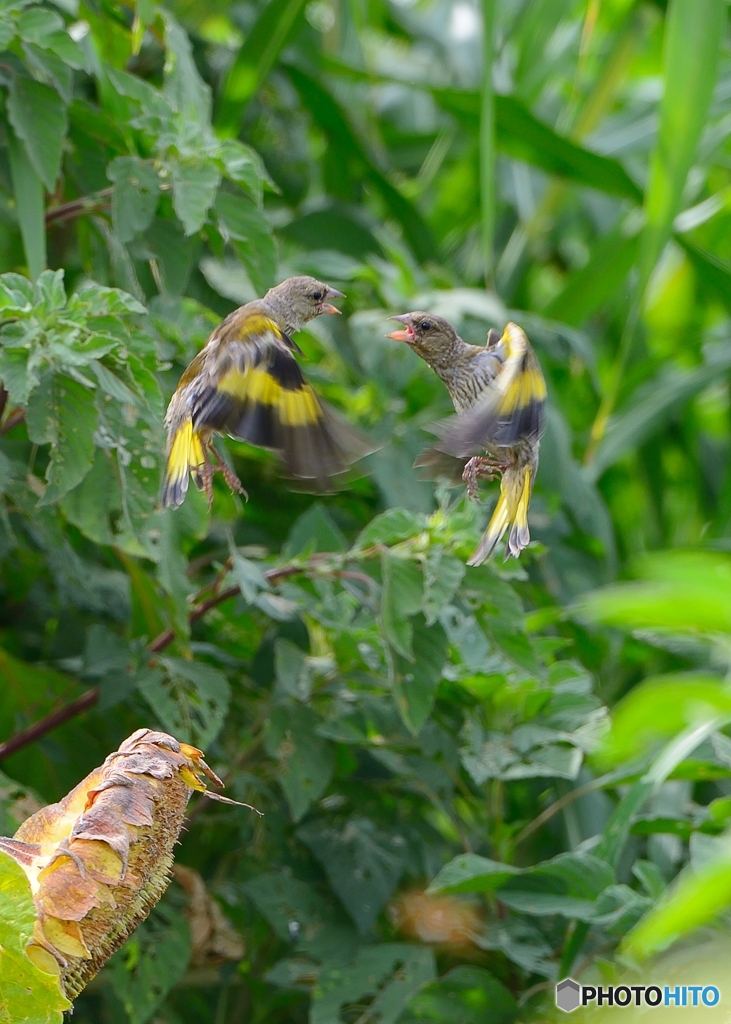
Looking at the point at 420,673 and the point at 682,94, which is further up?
the point at 682,94

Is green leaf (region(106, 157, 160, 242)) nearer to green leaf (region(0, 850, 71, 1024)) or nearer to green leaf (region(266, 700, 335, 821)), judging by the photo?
green leaf (region(266, 700, 335, 821))

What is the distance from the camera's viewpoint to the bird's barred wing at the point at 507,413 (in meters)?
1.03

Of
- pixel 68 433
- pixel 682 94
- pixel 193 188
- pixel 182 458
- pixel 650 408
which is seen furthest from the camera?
pixel 650 408

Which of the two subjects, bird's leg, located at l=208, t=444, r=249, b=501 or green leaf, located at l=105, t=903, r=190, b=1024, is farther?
green leaf, located at l=105, t=903, r=190, b=1024

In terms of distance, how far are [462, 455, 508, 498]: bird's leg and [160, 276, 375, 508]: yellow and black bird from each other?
114mm

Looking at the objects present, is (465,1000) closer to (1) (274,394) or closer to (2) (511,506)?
(2) (511,506)

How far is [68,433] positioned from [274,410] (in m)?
0.28

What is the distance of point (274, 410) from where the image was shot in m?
1.14

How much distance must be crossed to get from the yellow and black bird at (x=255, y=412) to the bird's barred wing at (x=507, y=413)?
0.10 metres

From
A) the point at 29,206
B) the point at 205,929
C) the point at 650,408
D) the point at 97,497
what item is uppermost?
the point at 29,206

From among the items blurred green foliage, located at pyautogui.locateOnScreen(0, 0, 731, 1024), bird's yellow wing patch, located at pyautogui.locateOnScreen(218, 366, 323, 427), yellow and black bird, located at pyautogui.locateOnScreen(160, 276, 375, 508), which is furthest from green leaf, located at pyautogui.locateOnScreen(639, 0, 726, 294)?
bird's yellow wing patch, located at pyautogui.locateOnScreen(218, 366, 323, 427)

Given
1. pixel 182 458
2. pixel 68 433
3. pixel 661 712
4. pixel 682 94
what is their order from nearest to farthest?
pixel 661 712 → pixel 182 458 → pixel 68 433 → pixel 682 94

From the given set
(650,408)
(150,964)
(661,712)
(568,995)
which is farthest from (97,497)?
(650,408)

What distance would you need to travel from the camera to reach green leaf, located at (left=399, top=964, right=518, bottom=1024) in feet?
5.27
